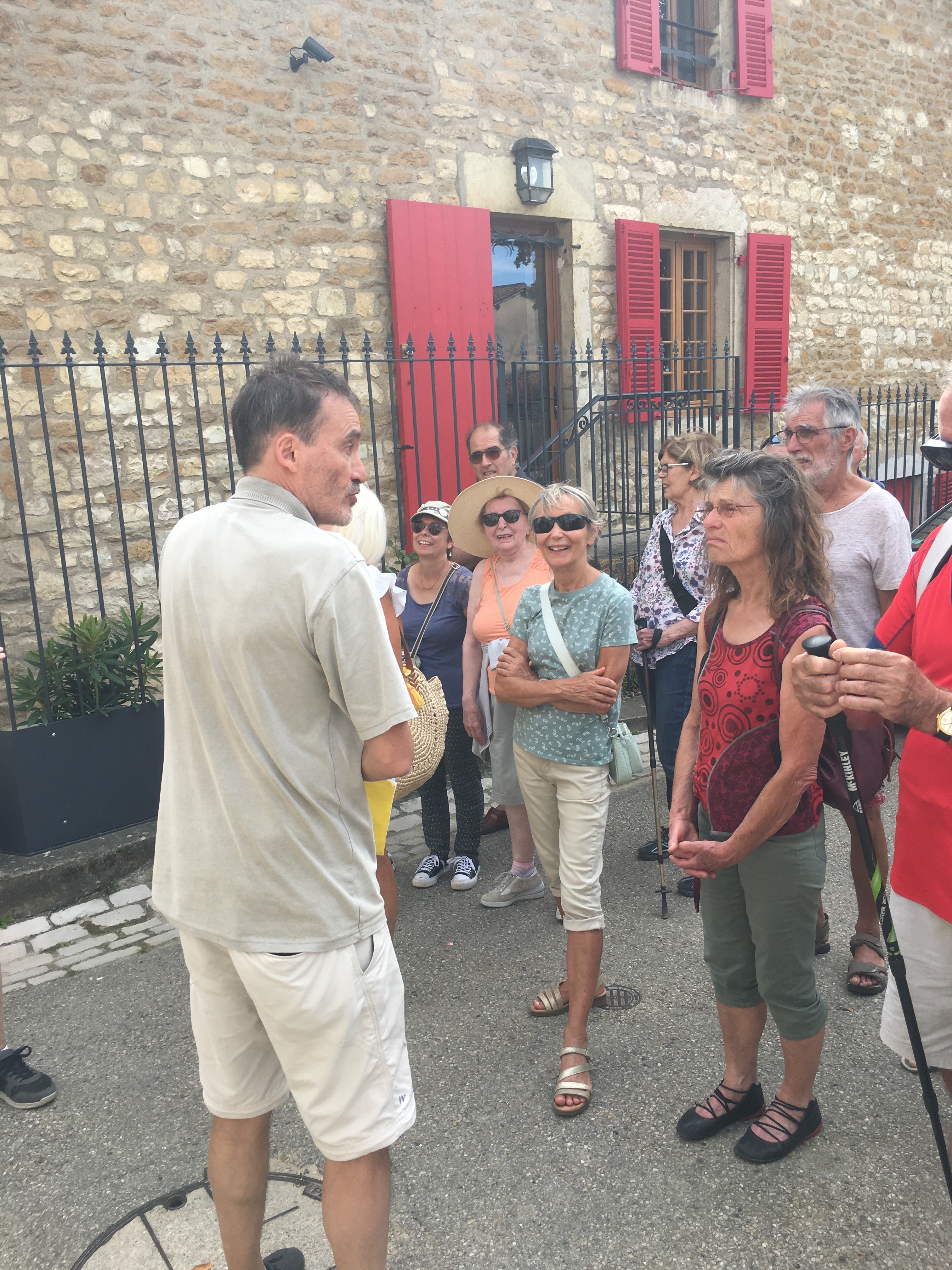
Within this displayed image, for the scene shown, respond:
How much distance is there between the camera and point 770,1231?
221cm

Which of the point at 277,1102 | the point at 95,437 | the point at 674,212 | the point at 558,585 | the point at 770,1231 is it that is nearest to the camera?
the point at 277,1102

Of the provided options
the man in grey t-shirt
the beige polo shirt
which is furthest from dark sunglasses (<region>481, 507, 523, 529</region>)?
the beige polo shirt

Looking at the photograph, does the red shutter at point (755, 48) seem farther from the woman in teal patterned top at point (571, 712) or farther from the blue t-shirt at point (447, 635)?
the woman in teal patterned top at point (571, 712)

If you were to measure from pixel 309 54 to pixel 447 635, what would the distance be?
4.53 m

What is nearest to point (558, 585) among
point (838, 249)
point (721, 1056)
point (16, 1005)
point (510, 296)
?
point (721, 1056)

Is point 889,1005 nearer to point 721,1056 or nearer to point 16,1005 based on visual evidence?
point 721,1056

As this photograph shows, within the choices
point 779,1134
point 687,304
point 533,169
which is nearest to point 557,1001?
point 779,1134

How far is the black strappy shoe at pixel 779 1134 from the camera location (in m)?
2.41

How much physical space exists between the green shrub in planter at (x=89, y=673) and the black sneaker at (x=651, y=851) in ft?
8.03

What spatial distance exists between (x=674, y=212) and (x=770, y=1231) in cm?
844

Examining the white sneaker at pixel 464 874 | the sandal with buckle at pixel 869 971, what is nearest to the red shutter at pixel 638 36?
the white sneaker at pixel 464 874

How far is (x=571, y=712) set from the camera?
3.05 m

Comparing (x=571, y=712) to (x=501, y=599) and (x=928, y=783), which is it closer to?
(x=501, y=599)

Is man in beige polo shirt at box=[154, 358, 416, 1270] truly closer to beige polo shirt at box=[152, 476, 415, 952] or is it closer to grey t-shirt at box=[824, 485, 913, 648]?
beige polo shirt at box=[152, 476, 415, 952]
